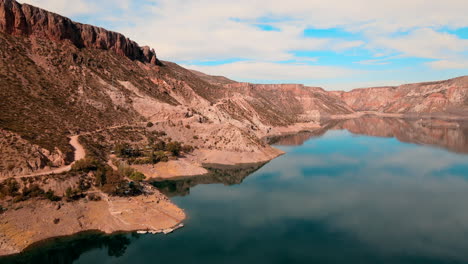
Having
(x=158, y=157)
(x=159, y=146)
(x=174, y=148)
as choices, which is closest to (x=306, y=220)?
(x=158, y=157)

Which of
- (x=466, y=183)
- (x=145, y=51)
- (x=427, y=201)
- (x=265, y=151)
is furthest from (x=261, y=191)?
(x=145, y=51)

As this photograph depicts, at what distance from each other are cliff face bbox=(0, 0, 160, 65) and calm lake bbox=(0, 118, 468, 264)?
73005 mm

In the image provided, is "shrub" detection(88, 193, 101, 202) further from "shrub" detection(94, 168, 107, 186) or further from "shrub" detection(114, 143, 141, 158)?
"shrub" detection(114, 143, 141, 158)

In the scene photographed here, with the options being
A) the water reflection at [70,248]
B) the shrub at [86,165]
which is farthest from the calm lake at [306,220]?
the shrub at [86,165]

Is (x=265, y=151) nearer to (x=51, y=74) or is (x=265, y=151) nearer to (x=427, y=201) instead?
(x=427, y=201)

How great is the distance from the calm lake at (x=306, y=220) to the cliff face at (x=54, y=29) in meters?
73.0

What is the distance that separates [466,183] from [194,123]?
7962 cm

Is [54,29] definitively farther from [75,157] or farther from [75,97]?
[75,157]

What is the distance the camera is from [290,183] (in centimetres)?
7812

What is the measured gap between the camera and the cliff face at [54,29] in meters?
101

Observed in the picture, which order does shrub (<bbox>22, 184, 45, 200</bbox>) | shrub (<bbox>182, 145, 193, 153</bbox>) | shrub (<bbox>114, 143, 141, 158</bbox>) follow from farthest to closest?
shrub (<bbox>182, 145, 193, 153</bbox>), shrub (<bbox>114, 143, 141, 158</bbox>), shrub (<bbox>22, 184, 45, 200</bbox>)

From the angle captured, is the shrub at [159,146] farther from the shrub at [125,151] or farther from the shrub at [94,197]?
the shrub at [94,197]

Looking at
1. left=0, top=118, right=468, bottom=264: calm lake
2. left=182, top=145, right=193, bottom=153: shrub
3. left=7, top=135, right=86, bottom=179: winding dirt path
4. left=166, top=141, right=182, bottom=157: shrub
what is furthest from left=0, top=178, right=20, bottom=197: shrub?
left=182, top=145, right=193, bottom=153: shrub

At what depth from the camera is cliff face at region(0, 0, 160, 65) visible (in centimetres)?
10106
